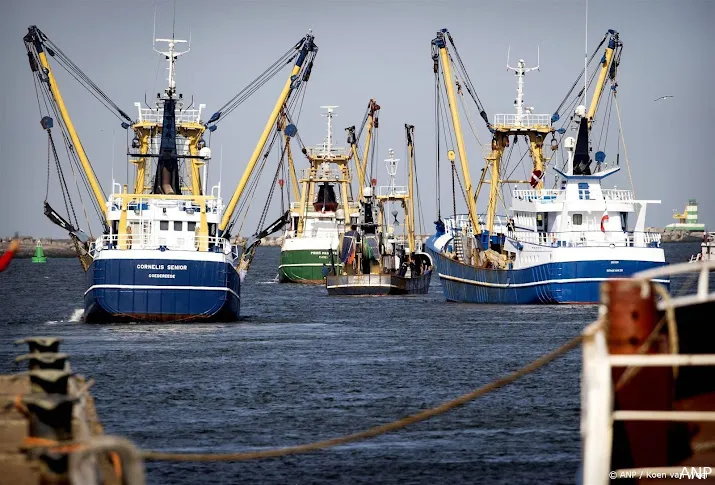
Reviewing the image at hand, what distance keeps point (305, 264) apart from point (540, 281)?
60.5m

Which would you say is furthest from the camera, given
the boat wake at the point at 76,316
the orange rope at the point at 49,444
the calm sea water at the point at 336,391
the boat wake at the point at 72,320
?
the boat wake at the point at 76,316

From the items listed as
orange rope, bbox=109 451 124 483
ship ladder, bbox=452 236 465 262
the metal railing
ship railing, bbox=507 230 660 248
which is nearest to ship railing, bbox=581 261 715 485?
orange rope, bbox=109 451 124 483

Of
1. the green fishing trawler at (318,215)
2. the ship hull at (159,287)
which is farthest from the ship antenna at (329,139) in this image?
the ship hull at (159,287)

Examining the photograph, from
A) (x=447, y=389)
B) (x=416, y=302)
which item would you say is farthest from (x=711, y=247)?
(x=447, y=389)

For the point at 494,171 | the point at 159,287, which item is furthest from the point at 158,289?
the point at 494,171

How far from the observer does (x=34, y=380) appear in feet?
41.7

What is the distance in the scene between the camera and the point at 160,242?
2109 inches

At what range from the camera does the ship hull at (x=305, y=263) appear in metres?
128

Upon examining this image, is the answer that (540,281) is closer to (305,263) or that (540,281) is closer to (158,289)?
(158,289)

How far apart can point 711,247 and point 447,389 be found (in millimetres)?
114284

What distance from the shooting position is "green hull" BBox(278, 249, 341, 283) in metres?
128

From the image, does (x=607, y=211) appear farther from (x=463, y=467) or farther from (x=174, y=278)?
(x=463, y=467)

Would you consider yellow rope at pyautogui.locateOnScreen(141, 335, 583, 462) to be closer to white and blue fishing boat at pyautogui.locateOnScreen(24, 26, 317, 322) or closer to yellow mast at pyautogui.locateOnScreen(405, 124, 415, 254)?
white and blue fishing boat at pyautogui.locateOnScreen(24, 26, 317, 322)

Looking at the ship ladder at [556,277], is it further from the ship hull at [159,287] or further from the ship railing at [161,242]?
the ship hull at [159,287]
